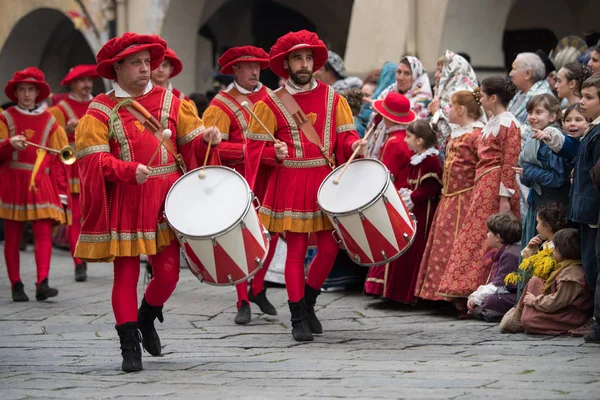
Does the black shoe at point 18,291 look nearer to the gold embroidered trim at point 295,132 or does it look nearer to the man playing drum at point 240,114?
the man playing drum at point 240,114

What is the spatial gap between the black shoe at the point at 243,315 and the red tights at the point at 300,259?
0.85 meters

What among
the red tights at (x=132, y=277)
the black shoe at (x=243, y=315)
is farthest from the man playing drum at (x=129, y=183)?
the black shoe at (x=243, y=315)

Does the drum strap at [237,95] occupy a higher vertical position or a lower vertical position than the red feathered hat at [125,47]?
lower

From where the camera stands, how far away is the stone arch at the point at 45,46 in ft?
61.0

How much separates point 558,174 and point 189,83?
9.18 meters

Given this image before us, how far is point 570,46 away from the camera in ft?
30.0

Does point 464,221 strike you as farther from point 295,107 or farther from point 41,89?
point 41,89

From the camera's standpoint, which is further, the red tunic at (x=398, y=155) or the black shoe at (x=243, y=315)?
the red tunic at (x=398, y=155)

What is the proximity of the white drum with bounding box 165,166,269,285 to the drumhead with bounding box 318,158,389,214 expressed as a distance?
2.12ft

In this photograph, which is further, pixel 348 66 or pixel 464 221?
pixel 348 66

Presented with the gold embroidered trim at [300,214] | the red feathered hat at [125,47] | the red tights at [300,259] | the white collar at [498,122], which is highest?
the red feathered hat at [125,47]

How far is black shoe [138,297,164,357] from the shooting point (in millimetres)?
6297

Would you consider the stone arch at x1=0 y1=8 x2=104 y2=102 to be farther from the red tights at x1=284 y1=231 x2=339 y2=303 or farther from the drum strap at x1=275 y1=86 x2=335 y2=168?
the red tights at x1=284 y1=231 x2=339 y2=303

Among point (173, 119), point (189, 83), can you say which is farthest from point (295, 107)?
point (189, 83)
